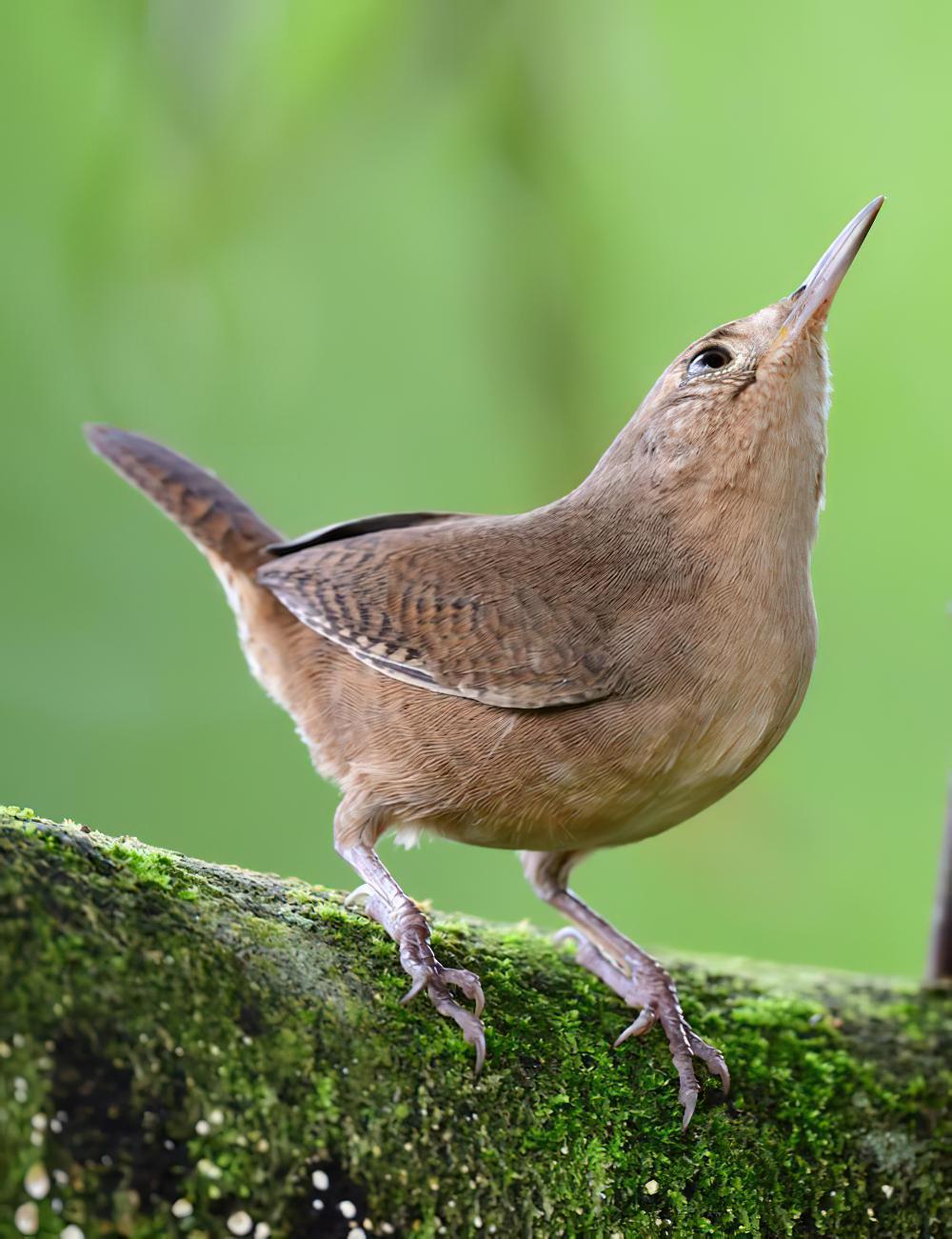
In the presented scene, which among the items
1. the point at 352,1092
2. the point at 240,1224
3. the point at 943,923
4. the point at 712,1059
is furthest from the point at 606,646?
the point at 943,923

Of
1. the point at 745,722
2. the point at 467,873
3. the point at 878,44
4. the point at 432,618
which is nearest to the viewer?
the point at 745,722

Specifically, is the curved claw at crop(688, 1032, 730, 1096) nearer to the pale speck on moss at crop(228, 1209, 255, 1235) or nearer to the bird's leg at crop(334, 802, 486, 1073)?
the bird's leg at crop(334, 802, 486, 1073)

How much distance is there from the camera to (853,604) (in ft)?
14.9

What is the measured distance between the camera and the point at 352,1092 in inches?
76.1

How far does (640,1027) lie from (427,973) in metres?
0.55

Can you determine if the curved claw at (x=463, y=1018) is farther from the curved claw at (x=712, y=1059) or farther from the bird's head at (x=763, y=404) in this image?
the bird's head at (x=763, y=404)

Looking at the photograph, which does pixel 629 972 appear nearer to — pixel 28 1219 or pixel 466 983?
pixel 466 983

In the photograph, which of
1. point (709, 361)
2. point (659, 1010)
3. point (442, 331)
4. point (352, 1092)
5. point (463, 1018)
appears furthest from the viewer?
point (442, 331)

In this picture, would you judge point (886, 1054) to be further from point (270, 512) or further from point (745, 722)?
point (270, 512)

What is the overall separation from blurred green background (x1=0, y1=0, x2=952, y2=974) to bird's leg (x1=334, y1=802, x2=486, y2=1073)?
943 millimetres

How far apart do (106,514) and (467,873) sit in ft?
A: 6.93

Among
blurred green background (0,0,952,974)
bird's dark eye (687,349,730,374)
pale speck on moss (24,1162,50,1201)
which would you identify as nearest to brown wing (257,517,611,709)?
blurred green background (0,0,952,974)

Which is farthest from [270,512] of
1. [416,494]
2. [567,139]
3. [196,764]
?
[567,139]

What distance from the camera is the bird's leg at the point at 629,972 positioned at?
2.53m
